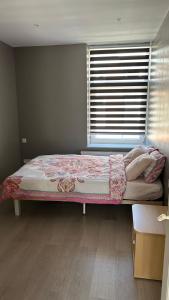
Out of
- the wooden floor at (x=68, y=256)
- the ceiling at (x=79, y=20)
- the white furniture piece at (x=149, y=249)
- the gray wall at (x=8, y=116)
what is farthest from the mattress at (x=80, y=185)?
the ceiling at (x=79, y=20)

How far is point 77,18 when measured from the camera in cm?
303

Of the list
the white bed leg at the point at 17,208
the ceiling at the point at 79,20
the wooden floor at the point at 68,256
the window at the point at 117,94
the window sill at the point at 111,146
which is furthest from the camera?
the window sill at the point at 111,146

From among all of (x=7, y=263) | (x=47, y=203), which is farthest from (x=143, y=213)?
(x=47, y=203)

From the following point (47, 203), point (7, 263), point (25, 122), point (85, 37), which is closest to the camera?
point (7, 263)

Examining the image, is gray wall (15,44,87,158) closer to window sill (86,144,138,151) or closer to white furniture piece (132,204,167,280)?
window sill (86,144,138,151)

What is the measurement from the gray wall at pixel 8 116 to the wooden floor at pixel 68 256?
1354mm

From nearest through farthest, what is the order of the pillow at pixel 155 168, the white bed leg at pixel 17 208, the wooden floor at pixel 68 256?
the wooden floor at pixel 68 256 < the pillow at pixel 155 168 < the white bed leg at pixel 17 208

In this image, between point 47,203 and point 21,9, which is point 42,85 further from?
point 47,203

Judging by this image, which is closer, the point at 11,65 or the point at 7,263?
the point at 7,263

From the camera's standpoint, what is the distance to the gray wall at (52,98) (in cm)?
449

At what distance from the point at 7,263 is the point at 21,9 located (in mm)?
2805

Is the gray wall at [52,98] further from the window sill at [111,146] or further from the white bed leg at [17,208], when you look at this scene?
the white bed leg at [17,208]

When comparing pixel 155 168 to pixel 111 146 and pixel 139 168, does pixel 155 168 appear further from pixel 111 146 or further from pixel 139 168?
pixel 111 146

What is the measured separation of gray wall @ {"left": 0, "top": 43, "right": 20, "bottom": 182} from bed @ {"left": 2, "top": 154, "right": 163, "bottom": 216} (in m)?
1.25
